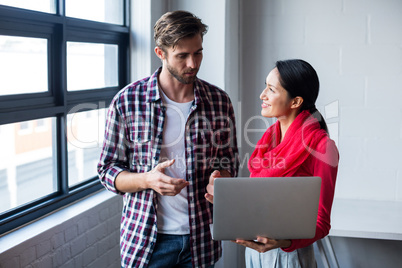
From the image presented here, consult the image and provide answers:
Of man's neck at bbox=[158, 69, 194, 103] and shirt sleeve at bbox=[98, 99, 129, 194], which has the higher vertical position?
man's neck at bbox=[158, 69, 194, 103]

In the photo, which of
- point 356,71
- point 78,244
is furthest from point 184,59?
point 356,71

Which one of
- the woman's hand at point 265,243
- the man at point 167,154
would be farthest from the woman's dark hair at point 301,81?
the woman's hand at point 265,243

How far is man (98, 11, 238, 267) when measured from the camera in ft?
5.96

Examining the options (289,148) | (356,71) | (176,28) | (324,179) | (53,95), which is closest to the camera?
(324,179)

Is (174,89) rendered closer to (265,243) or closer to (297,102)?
(297,102)

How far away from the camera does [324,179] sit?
5.28 feet

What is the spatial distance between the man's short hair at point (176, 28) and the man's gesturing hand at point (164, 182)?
495 mm

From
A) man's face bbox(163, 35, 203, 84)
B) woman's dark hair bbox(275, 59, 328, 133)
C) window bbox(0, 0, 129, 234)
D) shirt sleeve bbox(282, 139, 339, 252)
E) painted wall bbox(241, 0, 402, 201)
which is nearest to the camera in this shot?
shirt sleeve bbox(282, 139, 339, 252)

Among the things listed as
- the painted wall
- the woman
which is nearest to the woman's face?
the woman

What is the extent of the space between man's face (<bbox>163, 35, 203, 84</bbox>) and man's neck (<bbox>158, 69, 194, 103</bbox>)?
4cm

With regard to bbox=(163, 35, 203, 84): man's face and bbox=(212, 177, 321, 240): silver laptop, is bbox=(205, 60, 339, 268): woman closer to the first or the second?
bbox=(212, 177, 321, 240): silver laptop

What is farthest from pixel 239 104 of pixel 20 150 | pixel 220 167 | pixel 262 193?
pixel 262 193

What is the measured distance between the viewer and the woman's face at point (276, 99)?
179 cm

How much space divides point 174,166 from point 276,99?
464 mm
